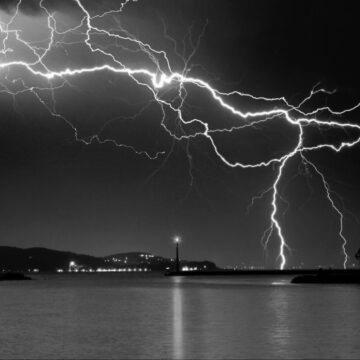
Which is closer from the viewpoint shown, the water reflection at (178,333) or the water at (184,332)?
the water reflection at (178,333)

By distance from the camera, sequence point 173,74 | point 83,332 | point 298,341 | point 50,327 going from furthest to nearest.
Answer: point 173,74 < point 50,327 < point 83,332 < point 298,341

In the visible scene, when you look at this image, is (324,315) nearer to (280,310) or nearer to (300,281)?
(280,310)

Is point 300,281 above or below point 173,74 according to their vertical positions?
below

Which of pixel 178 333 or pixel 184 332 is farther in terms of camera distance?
pixel 184 332

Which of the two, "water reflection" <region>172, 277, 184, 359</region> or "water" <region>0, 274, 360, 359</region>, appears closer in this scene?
"water reflection" <region>172, 277, 184, 359</region>

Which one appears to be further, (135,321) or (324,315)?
(324,315)

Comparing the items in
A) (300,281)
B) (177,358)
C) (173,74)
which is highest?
(173,74)

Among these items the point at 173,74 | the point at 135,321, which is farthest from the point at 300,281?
the point at 135,321

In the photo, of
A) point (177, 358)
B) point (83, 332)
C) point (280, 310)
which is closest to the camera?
point (177, 358)

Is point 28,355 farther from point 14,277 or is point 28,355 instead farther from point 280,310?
point 14,277
